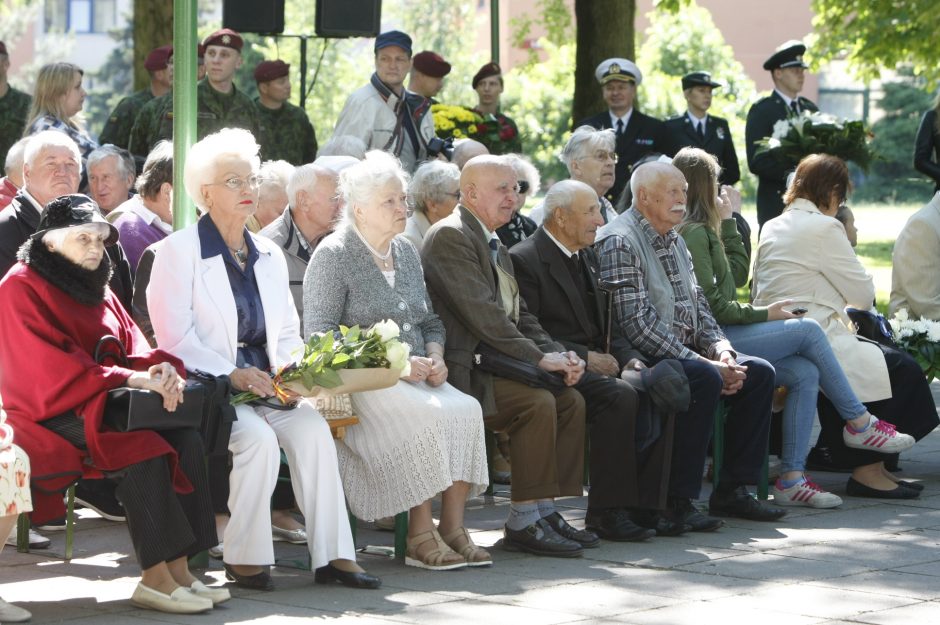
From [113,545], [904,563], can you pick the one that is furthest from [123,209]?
[904,563]

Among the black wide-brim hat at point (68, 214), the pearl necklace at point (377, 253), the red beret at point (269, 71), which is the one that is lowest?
the pearl necklace at point (377, 253)

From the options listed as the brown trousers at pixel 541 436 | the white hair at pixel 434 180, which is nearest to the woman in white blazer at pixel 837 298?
the white hair at pixel 434 180

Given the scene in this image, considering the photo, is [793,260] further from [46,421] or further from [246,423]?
[46,421]

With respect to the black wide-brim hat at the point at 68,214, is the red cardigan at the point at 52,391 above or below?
below

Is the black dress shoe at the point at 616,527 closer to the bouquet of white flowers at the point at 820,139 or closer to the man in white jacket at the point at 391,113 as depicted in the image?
the man in white jacket at the point at 391,113

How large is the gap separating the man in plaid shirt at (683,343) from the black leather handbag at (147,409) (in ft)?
9.15

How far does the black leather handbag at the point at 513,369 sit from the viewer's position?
7.48m

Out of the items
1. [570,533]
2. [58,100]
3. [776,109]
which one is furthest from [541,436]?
[776,109]

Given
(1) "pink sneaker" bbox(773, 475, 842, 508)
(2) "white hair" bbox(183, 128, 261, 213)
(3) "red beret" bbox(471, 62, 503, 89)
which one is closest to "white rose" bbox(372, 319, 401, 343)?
(2) "white hair" bbox(183, 128, 261, 213)

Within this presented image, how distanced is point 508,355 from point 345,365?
123 cm

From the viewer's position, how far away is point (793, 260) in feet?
29.7

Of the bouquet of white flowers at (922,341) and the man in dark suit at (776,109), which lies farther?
the man in dark suit at (776,109)

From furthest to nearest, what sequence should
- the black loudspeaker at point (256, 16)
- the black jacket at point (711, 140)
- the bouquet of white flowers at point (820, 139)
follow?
the black loudspeaker at point (256, 16) < the black jacket at point (711, 140) < the bouquet of white flowers at point (820, 139)

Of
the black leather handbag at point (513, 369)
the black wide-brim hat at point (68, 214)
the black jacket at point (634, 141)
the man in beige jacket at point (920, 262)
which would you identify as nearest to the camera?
the black wide-brim hat at point (68, 214)
